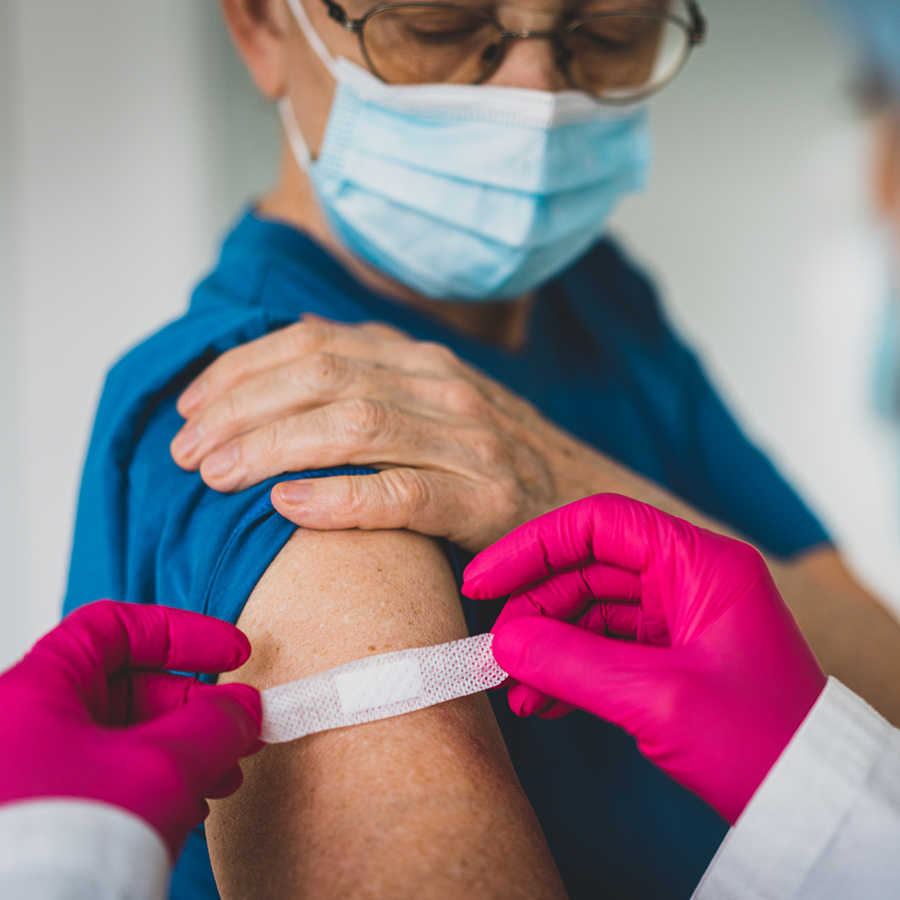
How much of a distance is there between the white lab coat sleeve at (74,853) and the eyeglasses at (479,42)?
0.82 m

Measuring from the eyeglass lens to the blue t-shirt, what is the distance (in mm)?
258

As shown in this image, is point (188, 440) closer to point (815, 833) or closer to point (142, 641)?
point (142, 641)

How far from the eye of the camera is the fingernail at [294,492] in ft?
2.13

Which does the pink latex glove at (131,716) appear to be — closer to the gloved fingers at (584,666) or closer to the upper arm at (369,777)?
the upper arm at (369,777)

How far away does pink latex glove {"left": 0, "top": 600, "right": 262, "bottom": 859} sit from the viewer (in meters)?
0.45

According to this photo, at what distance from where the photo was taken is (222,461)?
2.26 ft

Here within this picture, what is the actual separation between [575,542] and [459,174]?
1.76 ft

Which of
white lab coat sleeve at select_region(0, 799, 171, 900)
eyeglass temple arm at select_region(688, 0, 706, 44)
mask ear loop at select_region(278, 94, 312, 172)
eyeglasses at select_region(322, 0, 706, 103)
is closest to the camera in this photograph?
white lab coat sleeve at select_region(0, 799, 171, 900)

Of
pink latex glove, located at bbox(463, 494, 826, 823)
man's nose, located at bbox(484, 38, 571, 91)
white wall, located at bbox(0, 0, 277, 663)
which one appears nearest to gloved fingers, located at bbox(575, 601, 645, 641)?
pink latex glove, located at bbox(463, 494, 826, 823)

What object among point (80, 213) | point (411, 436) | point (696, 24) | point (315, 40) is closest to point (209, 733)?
point (411, 436)

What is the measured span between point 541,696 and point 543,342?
0.71 m

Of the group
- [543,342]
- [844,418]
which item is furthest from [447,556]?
[844,418]

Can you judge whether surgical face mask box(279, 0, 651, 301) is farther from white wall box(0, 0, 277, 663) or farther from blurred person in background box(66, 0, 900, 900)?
white wall box(0, 0, 277, 663)

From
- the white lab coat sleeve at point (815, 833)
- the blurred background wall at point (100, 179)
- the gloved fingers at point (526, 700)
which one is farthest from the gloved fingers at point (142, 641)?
the blurred background wall at point (100, 179)
